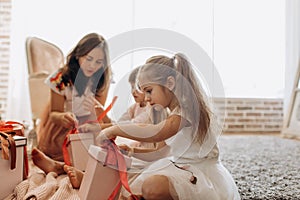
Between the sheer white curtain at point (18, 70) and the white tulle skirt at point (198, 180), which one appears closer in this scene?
the white tulle skirt at point (198, 180)

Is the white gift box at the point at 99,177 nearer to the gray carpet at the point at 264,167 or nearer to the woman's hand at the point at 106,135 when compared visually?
the woman's hand at the point at 106,135

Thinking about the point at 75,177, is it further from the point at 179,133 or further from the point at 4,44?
the point at 4,44

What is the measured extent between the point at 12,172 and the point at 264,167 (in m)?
1.03

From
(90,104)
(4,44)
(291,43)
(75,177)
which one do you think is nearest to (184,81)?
(90,104)

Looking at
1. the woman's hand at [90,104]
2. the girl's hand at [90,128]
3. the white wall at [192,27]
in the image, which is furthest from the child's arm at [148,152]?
the white wall at [192,27]

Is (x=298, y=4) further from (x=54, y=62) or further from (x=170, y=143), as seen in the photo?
(x=170, y=143)

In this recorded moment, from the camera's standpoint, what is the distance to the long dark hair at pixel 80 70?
110cm

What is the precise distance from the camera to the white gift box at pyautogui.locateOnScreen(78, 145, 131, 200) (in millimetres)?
812

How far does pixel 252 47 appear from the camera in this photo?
3.17 m

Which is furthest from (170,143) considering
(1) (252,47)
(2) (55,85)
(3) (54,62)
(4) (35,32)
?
(1) (252,47)

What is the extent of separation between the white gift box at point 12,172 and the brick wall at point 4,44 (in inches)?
72.8

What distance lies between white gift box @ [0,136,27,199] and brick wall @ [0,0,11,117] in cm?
185

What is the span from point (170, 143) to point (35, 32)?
7.20 feet

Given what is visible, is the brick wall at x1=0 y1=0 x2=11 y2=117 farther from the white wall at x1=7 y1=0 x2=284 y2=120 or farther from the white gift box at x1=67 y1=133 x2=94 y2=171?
the white gift box at x1=67 y1=133 x2=94 y2=171
